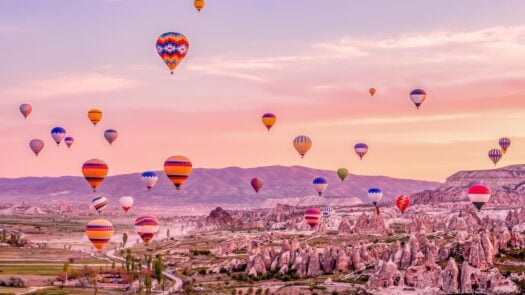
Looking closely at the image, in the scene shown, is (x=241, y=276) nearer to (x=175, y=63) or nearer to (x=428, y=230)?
(x=175, y=63)

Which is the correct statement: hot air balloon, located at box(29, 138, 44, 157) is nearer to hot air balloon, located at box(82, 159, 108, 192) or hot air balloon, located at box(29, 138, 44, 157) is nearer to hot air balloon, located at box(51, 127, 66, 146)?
hot air balloon, located at box(51, 127, 66, 146)

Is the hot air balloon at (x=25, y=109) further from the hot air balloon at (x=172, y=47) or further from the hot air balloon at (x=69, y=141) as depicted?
the hot air balloon at (x=172, y=47)

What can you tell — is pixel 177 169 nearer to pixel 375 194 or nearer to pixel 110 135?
pixel 110 135

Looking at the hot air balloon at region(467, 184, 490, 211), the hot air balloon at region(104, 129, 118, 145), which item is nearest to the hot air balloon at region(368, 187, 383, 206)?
the hot air balloon at region(467, 184, 490, 211)

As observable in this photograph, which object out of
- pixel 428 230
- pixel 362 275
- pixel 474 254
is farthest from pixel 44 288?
pixel 428 230

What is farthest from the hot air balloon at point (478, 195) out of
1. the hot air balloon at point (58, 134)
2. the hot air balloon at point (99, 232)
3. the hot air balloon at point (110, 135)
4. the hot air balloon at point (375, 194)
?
the hot air balloon at point (58, 134)

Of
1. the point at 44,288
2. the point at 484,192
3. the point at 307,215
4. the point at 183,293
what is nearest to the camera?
the point at 183,293
